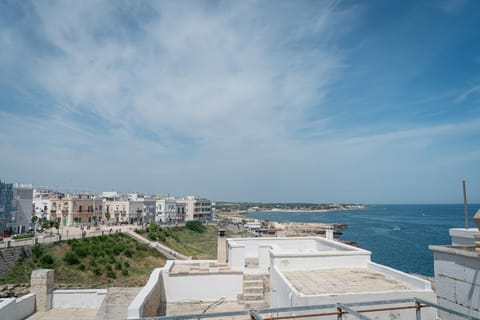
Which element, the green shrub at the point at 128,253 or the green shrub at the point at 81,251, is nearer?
the green shrub at the point at 81,251

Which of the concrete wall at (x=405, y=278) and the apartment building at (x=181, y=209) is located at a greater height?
the concrete wall at (x=405, y=278)

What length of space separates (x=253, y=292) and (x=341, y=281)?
294cm

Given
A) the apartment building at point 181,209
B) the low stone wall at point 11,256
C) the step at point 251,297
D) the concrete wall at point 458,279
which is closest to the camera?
the concrete wall at point 458,279

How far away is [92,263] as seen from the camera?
29.0 meters

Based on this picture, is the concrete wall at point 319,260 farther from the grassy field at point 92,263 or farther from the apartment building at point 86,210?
the apartment building at point 86,210

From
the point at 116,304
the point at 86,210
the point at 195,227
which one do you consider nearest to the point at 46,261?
the point at 116,304

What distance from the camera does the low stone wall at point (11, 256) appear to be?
2669 cm

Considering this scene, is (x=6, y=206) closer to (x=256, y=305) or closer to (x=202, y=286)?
(x=202, y=286)

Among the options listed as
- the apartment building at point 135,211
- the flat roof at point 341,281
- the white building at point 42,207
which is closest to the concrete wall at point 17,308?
the flat roof at point 341,281

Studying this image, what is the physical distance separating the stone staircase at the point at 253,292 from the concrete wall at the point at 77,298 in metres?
7.18

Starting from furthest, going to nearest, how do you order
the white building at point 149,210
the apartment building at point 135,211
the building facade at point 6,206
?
the white building at point 149,210
the apartment building at point 135,211
the building facade at point 6,206

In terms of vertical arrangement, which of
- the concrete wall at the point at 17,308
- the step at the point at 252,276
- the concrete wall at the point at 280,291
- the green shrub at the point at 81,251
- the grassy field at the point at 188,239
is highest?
the concrete wall at the point at 280,291

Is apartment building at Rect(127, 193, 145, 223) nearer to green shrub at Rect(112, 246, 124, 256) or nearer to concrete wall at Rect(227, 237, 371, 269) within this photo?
green shrub at Rect(112, 246, 124, 256)

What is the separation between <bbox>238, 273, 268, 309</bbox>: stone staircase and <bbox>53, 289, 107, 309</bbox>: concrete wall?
718 centimetres
